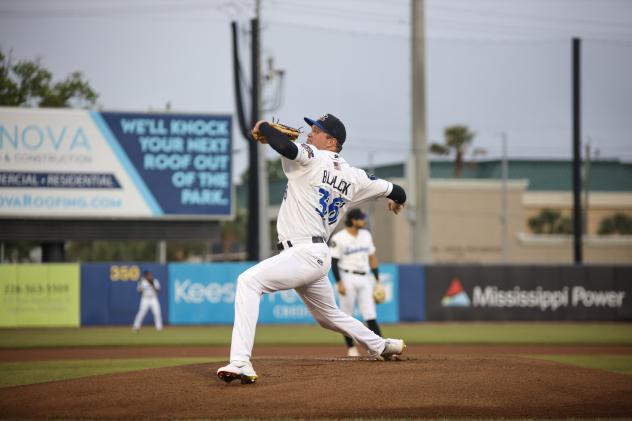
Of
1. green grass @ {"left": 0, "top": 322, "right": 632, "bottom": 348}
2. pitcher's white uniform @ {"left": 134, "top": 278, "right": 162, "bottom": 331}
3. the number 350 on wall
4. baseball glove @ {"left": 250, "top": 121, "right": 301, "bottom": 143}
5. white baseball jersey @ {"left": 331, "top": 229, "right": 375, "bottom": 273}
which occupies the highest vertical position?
baseball glove @ {"left": 250, "top": 121, "right": 301, "bottom": 143}

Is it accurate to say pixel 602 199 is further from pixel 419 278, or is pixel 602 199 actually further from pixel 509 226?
pixel 419 278

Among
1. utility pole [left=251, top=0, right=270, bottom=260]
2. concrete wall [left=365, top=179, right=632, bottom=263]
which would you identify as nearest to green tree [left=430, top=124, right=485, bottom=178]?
concrete wall [left=365, top=179, right=632, bottom=263]

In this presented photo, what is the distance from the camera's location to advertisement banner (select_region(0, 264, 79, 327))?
22.3m

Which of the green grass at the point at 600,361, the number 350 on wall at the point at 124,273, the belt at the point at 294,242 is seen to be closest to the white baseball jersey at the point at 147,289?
the number 350 on wall at the point at 124,273

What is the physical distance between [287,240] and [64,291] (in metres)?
17.2

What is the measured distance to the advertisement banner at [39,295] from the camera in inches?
878

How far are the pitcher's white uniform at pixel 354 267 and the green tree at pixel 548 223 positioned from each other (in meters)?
44.8

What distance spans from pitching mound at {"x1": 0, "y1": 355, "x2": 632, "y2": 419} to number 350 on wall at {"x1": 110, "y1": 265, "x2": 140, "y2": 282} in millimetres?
15961

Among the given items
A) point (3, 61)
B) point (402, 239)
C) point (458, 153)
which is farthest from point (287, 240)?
point (458, 153)

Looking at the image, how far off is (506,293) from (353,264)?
44.3 ft

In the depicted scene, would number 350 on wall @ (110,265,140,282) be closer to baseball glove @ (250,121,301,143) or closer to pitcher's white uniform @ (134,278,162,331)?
pitcher's white uniform @ (134,278,162,331)

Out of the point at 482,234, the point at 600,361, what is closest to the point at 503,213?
the point at 482,234

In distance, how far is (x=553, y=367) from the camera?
7.76 metres

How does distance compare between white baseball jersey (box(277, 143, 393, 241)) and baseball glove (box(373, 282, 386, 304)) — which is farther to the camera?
baseball glove (box(373, 282, 386, 304))
